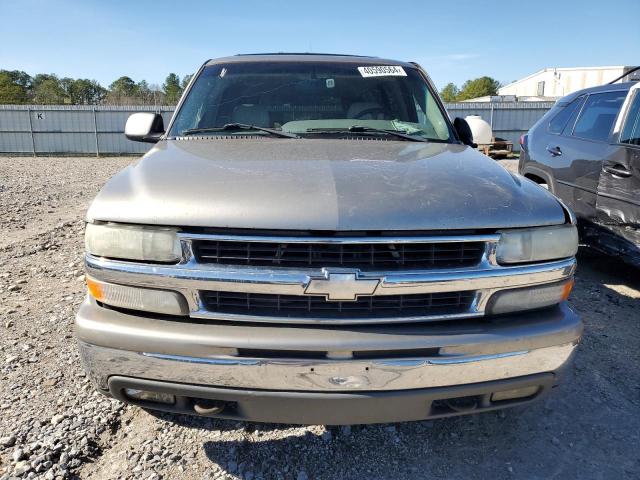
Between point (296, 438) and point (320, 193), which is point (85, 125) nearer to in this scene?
point (296, 438)

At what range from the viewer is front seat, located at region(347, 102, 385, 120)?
3367 mm

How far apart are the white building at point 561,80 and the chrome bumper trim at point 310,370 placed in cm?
3679

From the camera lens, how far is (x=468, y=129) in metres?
3.44

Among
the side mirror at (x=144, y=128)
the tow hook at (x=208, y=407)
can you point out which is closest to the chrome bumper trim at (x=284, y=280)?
the tow hook at (x=208, y=407)

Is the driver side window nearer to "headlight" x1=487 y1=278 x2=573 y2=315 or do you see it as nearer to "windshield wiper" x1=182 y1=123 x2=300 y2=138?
"headlight" x1=487 y1=278 x2=573 y2=315

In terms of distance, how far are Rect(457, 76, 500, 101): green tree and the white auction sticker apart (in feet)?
272

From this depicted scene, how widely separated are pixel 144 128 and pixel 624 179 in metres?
3.85

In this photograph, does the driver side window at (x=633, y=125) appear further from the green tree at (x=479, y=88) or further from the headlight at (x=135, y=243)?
the green tree at (x=479, y=88)

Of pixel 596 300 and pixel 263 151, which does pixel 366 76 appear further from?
pixel 596 300

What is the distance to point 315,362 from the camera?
183cm

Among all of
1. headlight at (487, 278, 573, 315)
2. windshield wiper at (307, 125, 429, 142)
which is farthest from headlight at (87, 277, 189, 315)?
windshield wiper at (307, 125, 429, 142)

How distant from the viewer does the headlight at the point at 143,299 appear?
1.92 m

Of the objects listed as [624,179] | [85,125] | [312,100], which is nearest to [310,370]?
[312,100]

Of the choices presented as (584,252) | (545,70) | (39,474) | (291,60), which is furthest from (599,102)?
(545,70)
